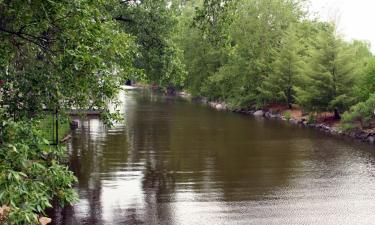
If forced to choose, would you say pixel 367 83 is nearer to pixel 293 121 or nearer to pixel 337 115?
pixel 337 115

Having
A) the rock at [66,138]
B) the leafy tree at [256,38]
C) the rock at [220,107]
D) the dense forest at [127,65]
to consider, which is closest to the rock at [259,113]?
the dense forest at [127,65]

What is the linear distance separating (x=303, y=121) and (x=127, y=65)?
87.4 feet

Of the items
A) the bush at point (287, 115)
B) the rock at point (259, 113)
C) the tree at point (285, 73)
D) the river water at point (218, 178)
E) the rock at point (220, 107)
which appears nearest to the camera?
the river water at point (218, 178)

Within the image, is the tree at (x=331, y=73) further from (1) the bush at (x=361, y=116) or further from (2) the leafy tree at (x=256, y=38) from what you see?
(2) the leafy tree at (x=256, y=38)

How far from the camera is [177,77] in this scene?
22.8 m

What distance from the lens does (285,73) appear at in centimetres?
4841

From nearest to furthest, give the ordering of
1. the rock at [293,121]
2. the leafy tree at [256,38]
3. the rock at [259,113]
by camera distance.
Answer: the rock at [293,121] < the rock at [259,113] < the leafy tree at [256,38]

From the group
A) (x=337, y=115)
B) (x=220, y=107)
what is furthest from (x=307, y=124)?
(x=220, y=107)

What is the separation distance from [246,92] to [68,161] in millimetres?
33193

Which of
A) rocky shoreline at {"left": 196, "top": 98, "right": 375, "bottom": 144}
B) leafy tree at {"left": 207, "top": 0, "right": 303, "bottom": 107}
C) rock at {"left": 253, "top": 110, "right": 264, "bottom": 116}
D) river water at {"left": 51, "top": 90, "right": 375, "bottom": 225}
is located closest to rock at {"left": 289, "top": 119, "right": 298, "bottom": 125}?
rocky shoreline at {"left": 196, "top": 98, "right": 375, "bottom": 144}

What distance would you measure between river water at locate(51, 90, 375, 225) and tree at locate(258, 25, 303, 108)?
42.3 feet

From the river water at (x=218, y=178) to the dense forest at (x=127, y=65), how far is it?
348 cm

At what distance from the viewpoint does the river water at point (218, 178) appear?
A: 15523 millimetres

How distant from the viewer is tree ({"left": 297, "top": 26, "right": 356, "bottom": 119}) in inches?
1494
